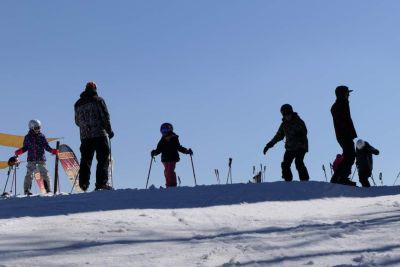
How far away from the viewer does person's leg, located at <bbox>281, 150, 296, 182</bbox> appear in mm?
12578

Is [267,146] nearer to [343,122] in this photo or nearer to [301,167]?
[301,167]

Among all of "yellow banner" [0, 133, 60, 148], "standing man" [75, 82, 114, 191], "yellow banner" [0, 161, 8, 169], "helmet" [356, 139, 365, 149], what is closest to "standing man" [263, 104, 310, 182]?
"helmet" [356, 139, 365, 149]

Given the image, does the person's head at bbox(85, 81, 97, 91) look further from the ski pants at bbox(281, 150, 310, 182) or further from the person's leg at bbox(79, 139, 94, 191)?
the ski pants at bbox(281, 150, 310, 182)

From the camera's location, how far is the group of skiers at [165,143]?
10922 mm

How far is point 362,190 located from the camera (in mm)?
11234

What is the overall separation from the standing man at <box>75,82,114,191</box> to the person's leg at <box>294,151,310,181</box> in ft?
12.3

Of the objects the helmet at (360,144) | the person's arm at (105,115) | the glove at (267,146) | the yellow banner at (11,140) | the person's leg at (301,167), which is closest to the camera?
the person's arm at (105,115)

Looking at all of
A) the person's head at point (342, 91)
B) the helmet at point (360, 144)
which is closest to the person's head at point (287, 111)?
the person's head at point (342, 91)

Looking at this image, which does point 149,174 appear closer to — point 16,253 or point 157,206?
point 157,206

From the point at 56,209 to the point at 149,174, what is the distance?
9.60 meters

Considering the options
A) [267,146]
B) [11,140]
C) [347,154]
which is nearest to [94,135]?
[267,146]

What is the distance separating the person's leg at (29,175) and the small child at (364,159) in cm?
702

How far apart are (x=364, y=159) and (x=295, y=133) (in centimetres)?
324

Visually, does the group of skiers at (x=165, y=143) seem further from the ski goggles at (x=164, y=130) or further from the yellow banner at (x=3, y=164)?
the yellow banner at (x=3, y=164)
